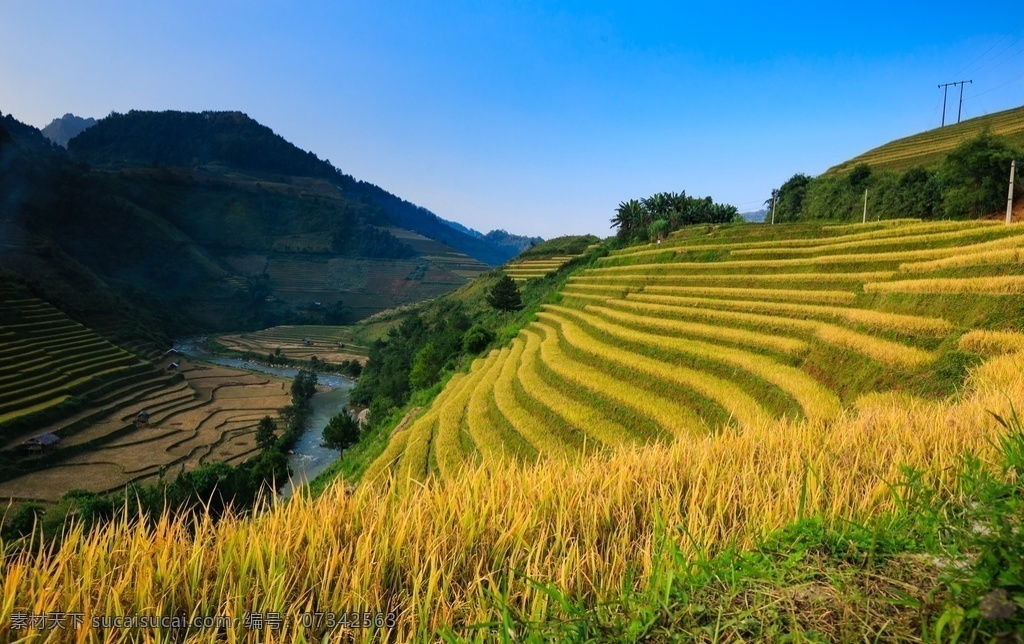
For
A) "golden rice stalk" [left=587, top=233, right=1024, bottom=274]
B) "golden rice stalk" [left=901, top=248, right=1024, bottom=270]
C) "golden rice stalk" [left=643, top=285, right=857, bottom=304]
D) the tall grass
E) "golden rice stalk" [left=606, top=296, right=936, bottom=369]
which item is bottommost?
the tall grass

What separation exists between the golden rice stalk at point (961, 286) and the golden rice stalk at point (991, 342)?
4.31 feet

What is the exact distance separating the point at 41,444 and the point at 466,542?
31913mm

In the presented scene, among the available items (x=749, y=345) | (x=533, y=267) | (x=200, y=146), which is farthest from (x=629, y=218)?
(x=200, y=146)

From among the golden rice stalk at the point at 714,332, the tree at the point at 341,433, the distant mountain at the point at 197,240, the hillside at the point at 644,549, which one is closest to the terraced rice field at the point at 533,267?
the tree at the point at 341,433

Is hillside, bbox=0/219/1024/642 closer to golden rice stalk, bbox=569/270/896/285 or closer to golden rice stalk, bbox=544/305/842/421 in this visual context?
golden rice stalk, bbox=544/305/842/421

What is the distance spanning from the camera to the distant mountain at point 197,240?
238 feet

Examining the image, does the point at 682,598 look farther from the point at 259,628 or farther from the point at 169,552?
the point at 169,552

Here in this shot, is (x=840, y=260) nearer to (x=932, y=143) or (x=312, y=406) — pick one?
(x=932, y=143)

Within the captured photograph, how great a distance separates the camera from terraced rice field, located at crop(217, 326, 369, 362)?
2413 inches

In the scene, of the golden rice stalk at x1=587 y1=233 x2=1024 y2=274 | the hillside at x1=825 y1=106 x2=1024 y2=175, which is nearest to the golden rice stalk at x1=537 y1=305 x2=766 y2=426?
the golden rice stalk at x1=587 y1=233 x2=1024 y2=274

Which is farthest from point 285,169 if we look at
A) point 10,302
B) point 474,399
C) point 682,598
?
point 682,598

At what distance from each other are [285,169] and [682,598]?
204873 millimetres

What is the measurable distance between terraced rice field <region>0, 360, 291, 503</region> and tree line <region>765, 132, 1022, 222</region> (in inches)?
1442

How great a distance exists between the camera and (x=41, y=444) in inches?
899
